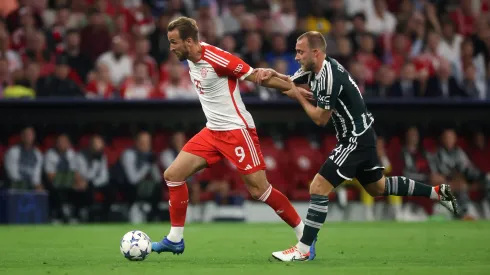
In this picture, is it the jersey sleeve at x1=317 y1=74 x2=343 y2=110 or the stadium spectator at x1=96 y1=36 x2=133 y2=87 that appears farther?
the stadium spectator at x1=96 y1=36 x2=133 y2=87

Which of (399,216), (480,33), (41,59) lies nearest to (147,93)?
(41,59)

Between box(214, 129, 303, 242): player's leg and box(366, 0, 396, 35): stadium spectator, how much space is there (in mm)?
11102

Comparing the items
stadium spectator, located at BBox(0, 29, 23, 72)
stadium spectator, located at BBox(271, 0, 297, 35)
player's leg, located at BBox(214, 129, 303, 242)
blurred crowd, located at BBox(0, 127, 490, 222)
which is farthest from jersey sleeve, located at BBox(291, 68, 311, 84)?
stadium spectator, located at BBox(271, 0, 297, 35)

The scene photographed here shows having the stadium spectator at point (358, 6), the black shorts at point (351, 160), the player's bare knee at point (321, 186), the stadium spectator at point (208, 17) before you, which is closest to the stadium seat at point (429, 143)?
the stadium spectator at point (358, 6)

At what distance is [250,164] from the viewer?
9281mm

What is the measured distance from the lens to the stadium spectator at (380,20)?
20031 mm

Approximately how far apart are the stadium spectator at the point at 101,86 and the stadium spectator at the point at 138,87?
0.24 m

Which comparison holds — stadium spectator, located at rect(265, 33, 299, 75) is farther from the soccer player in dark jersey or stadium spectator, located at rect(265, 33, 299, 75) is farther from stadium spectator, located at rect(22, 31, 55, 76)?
the soccer player in dark jersey

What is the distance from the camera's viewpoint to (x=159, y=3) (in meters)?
19.8

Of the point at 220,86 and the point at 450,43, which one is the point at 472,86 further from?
the point at 220,86

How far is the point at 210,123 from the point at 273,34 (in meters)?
9.74

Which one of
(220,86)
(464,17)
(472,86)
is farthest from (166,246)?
(464,17)

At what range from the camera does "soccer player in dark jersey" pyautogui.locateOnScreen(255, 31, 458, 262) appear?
29.1 feet

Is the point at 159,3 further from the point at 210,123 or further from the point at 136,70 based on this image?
the point at 210,123
